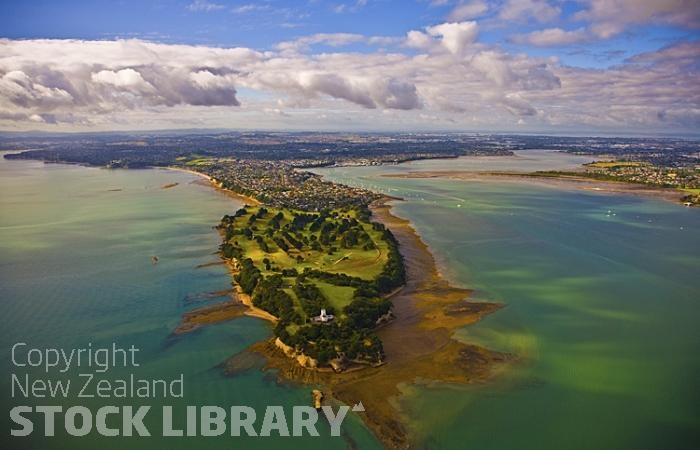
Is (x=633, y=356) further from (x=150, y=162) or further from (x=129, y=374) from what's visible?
(x=150, y=162)

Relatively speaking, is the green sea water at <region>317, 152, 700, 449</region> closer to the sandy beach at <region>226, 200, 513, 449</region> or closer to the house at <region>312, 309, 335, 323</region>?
the sandy beach at <region>226, 200, 513, 449</region>

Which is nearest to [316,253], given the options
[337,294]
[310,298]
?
[337,294]

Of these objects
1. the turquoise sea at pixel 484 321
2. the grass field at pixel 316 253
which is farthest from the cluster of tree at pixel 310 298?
the turquoise sea at pixel 484 321

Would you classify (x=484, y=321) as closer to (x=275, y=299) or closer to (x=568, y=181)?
(x=275, y=299)

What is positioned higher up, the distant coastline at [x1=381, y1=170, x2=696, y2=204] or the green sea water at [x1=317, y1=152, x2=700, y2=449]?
the distant coastline at [x1=381, y1=170, x2=696, y2=204]

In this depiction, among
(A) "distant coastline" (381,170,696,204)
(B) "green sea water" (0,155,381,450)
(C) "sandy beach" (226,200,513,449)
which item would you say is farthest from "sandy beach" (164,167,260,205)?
(C) "sandy beach" (226,200,513,449)

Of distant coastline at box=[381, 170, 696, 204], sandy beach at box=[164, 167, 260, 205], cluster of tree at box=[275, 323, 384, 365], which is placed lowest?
cluster of tree at box=[275, 323, 384, 365]

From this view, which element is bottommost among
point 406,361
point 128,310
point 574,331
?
point 406,361
